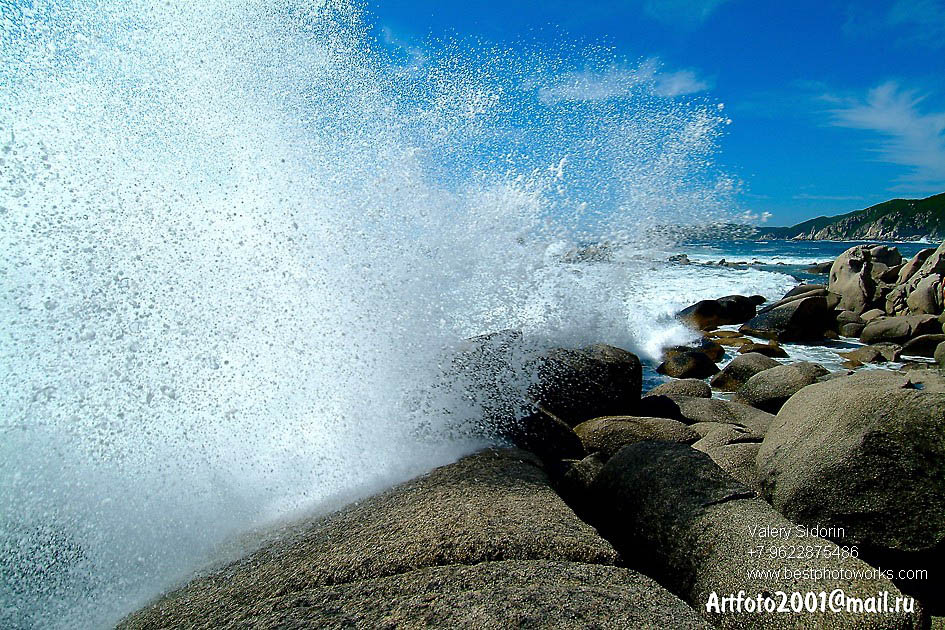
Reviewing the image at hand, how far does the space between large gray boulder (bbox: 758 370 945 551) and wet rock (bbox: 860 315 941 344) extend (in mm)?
11509

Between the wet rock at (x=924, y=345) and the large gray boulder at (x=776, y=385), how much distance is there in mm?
5282

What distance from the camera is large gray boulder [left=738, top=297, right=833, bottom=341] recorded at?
12.5 m

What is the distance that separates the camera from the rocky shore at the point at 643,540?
1.52 metres

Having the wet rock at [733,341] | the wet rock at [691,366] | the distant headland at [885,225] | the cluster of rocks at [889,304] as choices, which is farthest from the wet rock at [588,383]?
the distant headland at [885,225]

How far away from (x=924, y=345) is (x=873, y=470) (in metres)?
11.0

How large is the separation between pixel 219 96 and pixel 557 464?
418cm

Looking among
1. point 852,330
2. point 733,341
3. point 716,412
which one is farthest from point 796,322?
point 716,412

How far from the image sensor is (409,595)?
1555 mm

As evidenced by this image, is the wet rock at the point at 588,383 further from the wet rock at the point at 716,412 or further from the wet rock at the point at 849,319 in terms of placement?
the wet rock at the point at 849,319

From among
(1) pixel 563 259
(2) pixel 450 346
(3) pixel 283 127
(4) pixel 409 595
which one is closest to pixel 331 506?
(4) pixel 409 595

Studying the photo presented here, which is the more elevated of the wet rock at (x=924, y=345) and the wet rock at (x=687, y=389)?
the wet rock at (x=687, y=389)

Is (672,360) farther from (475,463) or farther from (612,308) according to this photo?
(475,463)

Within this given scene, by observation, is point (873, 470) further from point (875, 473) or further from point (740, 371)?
point (740, 371)

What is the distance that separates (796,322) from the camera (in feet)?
41.0
